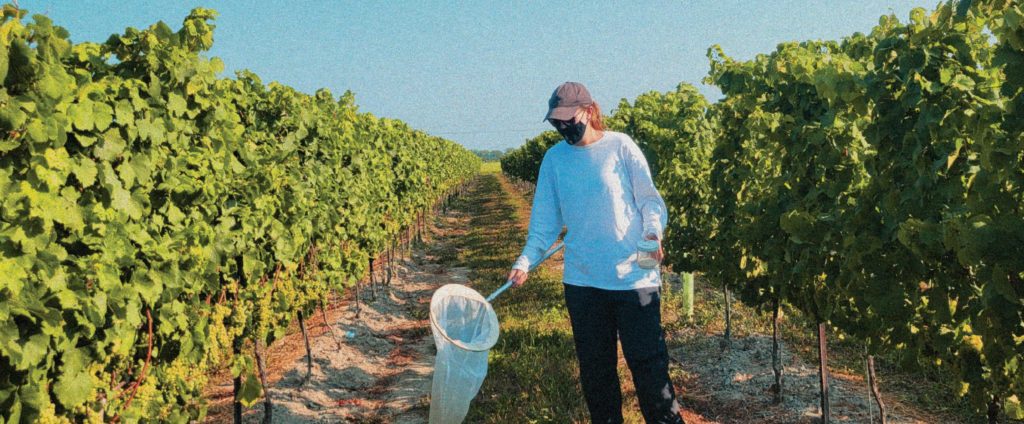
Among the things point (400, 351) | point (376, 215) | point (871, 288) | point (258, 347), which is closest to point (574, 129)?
point (871, 288)

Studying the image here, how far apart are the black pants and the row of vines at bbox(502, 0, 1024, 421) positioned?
3.28 feet

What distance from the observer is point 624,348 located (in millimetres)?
3279

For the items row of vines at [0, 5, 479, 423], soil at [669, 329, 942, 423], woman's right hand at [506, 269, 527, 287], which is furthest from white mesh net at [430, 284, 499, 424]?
soil at [669, 329, 942, 423]

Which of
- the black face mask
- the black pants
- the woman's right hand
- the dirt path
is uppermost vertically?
the black face mask

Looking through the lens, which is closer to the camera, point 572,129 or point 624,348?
point 624,348

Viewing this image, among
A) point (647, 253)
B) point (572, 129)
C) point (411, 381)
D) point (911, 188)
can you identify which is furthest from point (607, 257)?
point (411, 381)

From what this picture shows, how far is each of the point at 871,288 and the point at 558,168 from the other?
1617mm

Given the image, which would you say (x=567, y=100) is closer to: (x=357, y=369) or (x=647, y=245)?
(x=647, y=245)

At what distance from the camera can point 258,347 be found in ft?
18.4

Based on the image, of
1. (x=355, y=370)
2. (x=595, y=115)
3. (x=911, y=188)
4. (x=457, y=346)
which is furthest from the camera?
(x=355, y=370)

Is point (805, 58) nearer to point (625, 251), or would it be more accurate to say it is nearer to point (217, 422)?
point (625, 251)

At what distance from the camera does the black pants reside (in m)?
3.26

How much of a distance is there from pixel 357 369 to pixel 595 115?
5.25 m

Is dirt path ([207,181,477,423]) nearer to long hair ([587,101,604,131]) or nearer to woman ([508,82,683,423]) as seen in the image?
woman ([508,82,683,423])
